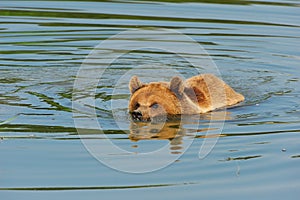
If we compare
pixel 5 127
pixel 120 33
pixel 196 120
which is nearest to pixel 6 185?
pixel 5 127

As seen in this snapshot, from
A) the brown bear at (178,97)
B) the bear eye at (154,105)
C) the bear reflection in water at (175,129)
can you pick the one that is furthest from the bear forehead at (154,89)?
the bear reflection in water at (175,129)

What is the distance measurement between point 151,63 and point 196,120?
3.66 m

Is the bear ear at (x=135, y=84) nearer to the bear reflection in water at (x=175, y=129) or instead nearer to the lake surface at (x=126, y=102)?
the lake surface at (x=126, y=102)

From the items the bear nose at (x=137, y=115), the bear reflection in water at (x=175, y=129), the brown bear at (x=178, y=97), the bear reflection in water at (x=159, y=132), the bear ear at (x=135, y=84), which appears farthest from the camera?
the bear ear at (x=135, y=84)

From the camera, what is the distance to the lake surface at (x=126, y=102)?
8234mm

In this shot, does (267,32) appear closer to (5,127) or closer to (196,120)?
(196,120)

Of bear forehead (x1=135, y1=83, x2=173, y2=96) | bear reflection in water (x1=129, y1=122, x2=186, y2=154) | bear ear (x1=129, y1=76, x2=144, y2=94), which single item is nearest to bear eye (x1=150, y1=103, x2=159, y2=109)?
bear forehead (x1=135, y1=83, x2=173, y2=96)

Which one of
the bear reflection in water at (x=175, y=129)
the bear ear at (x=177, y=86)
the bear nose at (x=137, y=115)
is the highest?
the bear ear at (x=177, y=86)

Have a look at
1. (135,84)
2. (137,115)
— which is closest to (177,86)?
(135,84)

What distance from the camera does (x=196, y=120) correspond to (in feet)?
36.7

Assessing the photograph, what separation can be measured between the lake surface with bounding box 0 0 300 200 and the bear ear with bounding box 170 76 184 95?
0.56 m

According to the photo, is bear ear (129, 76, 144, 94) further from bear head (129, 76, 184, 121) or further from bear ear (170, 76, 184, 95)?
bear ear (170, 76, 184, 95)

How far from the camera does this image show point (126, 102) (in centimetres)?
1214

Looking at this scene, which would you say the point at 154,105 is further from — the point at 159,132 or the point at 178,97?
the point at 159,132
